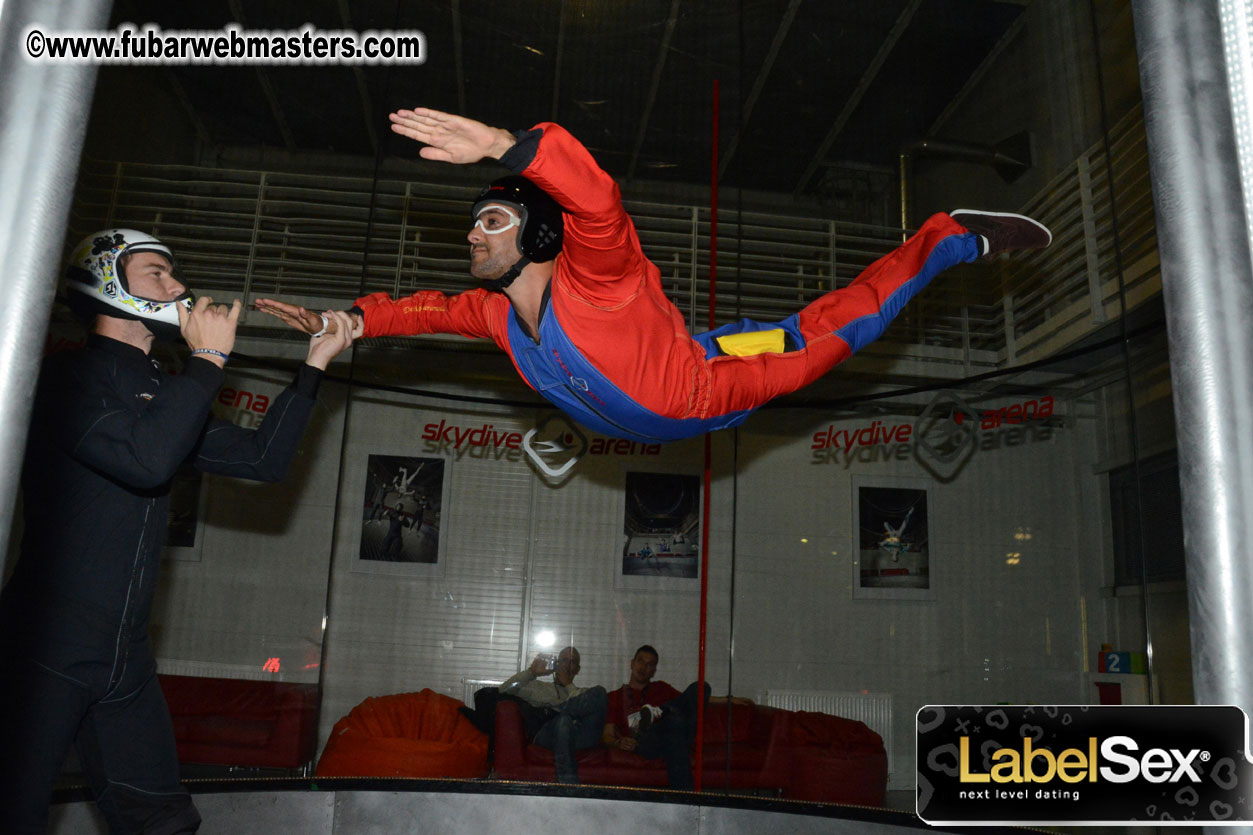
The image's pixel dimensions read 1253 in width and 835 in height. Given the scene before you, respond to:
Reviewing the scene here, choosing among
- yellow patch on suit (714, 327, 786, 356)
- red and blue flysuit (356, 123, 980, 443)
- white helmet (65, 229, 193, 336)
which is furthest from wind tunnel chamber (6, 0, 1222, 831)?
white helmet (65, 229, 193, 336)

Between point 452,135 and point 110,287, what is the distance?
842 mm

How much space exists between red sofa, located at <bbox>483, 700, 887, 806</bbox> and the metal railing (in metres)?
1.48

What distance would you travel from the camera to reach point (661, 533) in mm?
3480

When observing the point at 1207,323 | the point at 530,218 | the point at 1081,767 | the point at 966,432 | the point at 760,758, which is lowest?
the point at 760,758

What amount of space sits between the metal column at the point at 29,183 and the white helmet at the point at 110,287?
4.65ft

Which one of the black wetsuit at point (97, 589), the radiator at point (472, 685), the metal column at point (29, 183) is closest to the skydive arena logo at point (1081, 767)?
the metal column at point (29, 183)

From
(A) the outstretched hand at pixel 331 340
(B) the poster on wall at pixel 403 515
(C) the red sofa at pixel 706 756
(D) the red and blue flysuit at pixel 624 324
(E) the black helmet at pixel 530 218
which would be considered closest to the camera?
(D) the red and blue flysuit at pixel 624 324

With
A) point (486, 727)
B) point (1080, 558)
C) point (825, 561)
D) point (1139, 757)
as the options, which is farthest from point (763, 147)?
point (1139, 757)

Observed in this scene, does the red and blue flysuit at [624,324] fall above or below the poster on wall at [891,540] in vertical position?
above

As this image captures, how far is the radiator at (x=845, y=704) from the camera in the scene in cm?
310

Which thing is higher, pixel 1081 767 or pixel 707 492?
pixel 707 492

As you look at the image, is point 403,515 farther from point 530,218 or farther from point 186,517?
point 530,218

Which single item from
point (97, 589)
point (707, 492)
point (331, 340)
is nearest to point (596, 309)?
point (331, 340)

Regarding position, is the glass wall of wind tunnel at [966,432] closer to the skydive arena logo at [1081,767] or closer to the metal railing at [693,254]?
the metal railing at [693,254]
